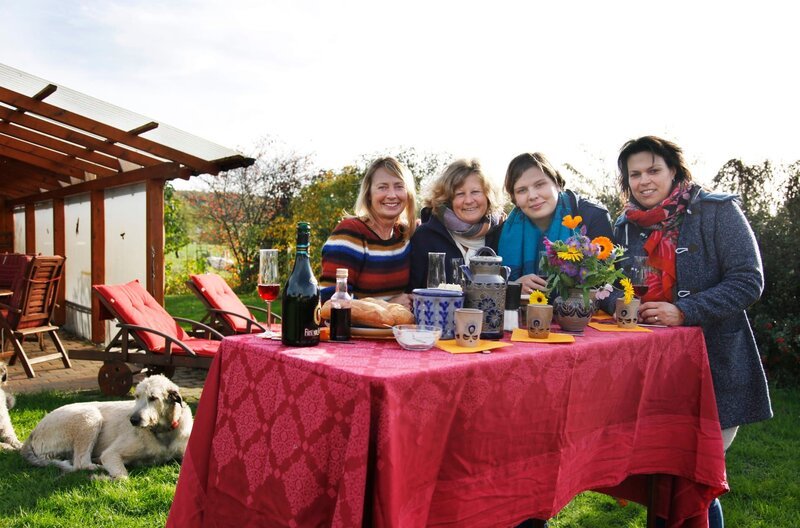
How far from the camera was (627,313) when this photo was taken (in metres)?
2.56

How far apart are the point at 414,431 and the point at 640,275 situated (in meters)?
1.55

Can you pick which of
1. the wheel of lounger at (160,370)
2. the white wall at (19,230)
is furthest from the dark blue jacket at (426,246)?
the white wall at (19,230)

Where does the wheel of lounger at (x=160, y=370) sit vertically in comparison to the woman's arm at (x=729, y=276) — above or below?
below

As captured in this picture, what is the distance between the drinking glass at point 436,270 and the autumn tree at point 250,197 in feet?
48.3

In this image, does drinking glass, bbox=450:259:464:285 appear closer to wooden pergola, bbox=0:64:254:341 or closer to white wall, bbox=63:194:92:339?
wooden pergola, bbox=0:64:254:341

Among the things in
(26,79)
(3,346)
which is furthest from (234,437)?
(3,346)

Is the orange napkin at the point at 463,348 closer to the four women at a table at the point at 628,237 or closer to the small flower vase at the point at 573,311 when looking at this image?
the small flower vase at the point at 573,311

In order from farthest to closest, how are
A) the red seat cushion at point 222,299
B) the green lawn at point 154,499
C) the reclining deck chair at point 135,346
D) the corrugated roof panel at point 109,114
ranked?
the red seat cushion at point 222,299
the corrugated roof panel at point 109,114
the reclining deck chair at point 135,346
the green lawn at point 154,499

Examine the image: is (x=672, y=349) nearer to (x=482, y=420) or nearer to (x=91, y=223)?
(x=482, y=420)

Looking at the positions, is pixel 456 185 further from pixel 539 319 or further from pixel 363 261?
pixel 539 319

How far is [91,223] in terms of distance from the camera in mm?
9406

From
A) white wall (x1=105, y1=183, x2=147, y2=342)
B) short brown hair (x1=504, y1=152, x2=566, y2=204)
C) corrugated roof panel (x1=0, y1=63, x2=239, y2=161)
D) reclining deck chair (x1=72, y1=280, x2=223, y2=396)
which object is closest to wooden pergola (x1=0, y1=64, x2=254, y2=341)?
corrugated roof panel (x1=0, y1=63, x2=239, y2=161)

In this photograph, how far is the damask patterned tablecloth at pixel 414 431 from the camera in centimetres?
152

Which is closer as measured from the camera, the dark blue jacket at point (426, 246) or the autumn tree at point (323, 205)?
the dark blue jacket at point (426, 246)
